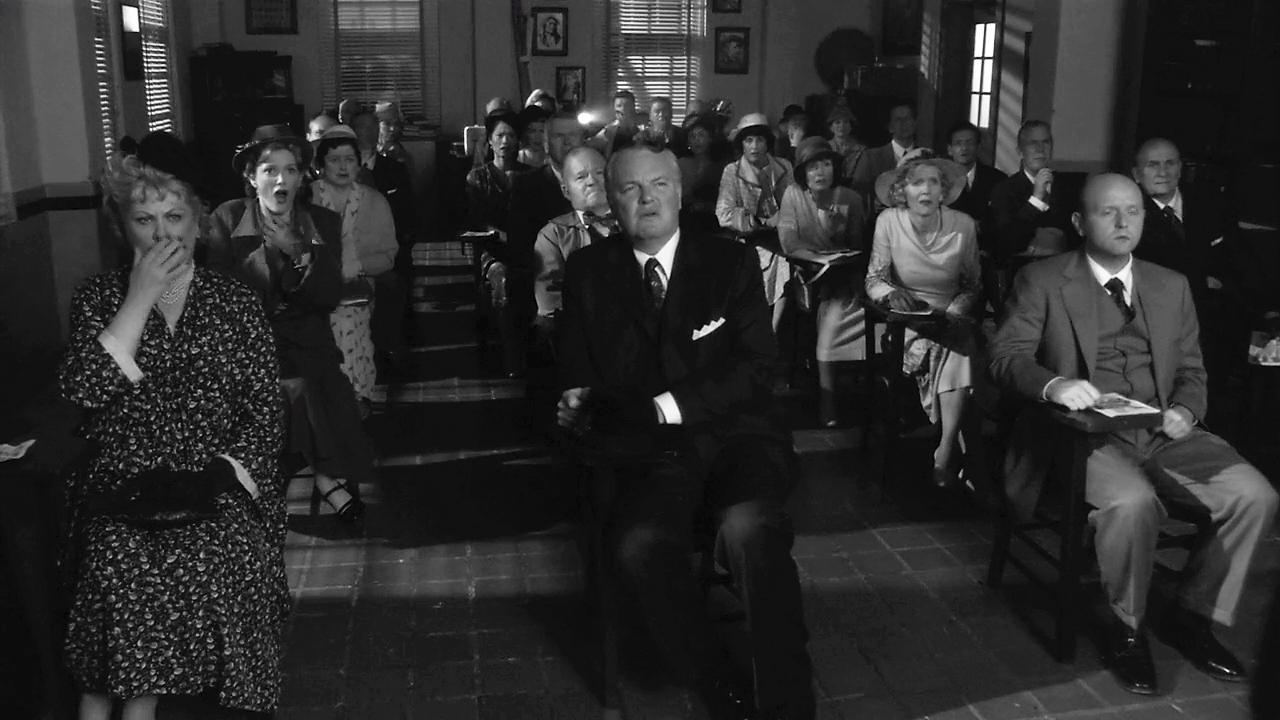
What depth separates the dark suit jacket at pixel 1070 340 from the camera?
3740 mm

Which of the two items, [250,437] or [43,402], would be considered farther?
[43,402]

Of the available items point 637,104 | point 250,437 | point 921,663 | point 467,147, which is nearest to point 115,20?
point 467,147

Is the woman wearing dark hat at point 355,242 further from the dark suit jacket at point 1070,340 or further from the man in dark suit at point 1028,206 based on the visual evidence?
the man in dark suit at point 1028,206

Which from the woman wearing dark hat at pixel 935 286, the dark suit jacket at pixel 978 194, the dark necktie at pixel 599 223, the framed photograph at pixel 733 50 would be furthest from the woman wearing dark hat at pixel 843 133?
the dark necktie at pixel 599 223

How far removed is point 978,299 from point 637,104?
9759 mm

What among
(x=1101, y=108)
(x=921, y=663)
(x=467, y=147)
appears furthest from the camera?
(x=467, y=147)

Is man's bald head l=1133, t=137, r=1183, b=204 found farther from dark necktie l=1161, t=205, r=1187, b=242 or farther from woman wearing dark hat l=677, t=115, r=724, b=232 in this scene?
woman wearing dark hat l=677, t=115, r=724, b=232

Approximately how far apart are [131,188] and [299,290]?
141 centimetres

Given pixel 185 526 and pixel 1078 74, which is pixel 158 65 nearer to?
pixel 1078 74

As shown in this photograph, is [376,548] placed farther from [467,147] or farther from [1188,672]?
[467,147]

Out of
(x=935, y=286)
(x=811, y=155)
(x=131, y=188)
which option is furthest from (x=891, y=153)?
(x=131, y=188)

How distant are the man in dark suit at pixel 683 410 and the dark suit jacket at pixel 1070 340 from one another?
2.45ft

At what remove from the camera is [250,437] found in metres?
3.21

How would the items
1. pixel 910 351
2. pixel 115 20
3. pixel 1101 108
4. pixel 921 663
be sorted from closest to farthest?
pixel 921 663
pixel 910 351
pixel 1101 108
pixel 115 20
